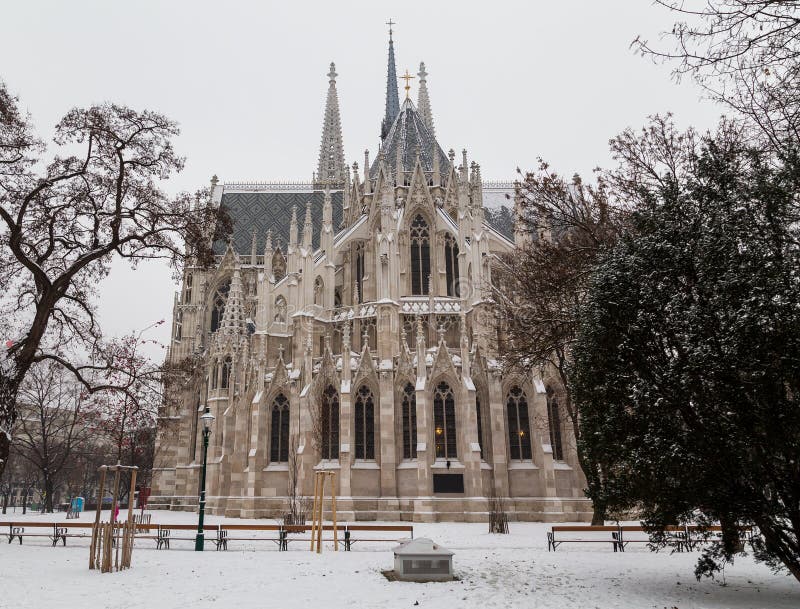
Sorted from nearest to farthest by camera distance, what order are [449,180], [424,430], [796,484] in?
[796,484] < [424,430] < [449,180]

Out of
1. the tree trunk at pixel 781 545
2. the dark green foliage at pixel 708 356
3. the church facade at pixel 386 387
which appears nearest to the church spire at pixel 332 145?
the church facade at pixel 386 387

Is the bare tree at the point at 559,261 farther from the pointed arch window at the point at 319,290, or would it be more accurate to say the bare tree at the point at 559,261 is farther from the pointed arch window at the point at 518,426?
the pointed arch window at the point at 319,290

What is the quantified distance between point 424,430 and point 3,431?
17.1m

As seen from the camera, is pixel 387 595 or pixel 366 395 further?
pixel 366 395

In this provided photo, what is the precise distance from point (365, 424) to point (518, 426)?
7.48 meters

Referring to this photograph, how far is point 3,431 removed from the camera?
55.1 feet

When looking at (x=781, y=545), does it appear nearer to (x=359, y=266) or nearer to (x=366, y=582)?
(x=366, y=582)

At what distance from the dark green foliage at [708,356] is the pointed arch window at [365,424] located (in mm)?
19303

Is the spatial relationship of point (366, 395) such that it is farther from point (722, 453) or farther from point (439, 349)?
point (722, 453)

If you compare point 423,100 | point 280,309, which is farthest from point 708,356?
point 423,100

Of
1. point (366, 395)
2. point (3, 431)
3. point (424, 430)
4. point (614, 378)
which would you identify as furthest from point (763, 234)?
point (366, 395)

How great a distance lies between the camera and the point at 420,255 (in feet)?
119

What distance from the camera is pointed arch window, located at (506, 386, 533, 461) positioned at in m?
29.7

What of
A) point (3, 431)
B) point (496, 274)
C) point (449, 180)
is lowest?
point (3, 431)
